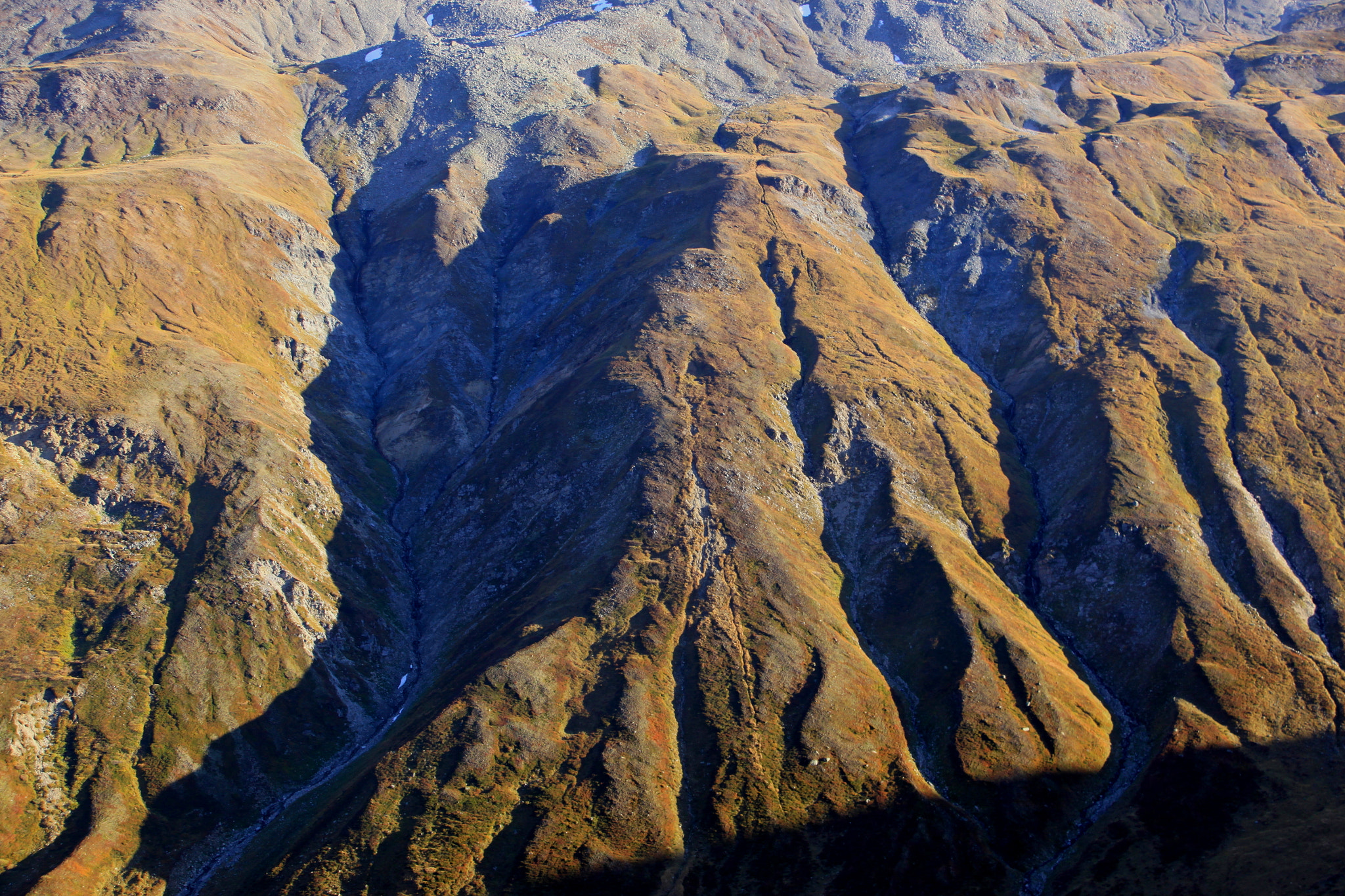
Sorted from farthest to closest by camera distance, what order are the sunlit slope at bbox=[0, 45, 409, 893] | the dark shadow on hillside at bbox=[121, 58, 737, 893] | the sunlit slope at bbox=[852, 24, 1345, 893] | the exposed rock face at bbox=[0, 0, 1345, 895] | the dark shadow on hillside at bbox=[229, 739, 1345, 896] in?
the dark shadow on hillside at bbox=[121, 58, 737, 893] → the sunlit slope at bbox=[0, 45, 409, 893] → the sunlit slope at bbox=[852, 24, 1345, 893] → the exposed rock face at bbox=[0, 0, 1345, 895] → the dark shadow on hillside at bbox=[229, 739, 1345, 896]

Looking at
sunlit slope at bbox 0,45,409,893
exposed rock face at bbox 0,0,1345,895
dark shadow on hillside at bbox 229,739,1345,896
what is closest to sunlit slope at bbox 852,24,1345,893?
dark shadow on hillside at bbox 229,739,1345,896

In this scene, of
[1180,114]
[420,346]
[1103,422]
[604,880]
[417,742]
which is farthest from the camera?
[1180,114]

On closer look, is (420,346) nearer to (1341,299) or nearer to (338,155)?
(338,155)

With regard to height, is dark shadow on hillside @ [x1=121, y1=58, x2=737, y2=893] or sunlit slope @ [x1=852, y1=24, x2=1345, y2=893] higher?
sunlit slope @ [x1=852, y1=24, x2=1345, y2=893]

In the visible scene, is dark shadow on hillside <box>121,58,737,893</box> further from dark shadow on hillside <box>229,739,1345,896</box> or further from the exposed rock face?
dark shadow on hillside <box>229,739,1345,896</box>

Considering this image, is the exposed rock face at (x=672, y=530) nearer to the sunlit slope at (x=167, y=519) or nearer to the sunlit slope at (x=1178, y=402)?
the sunlit slope at (x=167, y=519)

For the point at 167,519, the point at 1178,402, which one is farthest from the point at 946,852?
the point at 167,519

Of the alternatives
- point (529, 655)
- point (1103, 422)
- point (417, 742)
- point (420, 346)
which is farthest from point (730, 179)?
point (417, 742)

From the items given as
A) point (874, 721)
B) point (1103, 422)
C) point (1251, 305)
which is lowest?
point (874, 721)
